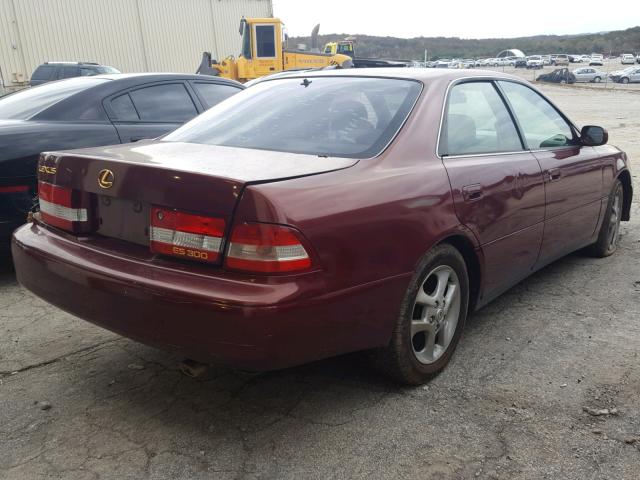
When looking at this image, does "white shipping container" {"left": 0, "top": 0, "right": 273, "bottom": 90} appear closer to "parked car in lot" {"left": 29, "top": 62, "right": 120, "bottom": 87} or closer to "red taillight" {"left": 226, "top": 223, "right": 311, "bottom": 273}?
"parked car in lot" {"left": 29, "top": 62, "right": 120, "bottom": 87}

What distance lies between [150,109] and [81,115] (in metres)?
0.67

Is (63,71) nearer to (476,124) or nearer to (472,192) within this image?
(476,124)

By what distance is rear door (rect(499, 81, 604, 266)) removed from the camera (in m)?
3.74

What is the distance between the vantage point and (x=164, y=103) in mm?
5340

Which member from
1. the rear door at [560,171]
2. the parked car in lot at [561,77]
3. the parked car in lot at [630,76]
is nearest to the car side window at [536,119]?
the rear door at [560,171]

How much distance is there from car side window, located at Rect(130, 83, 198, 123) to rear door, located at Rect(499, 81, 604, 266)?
291 cm

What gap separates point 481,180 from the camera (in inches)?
120

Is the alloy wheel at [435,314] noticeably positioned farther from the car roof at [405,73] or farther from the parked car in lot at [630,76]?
the parked car in lot at [630,76]

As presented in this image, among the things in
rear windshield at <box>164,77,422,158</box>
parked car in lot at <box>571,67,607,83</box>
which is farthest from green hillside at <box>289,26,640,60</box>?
rear windshield at <box>164,77,422,158</box>

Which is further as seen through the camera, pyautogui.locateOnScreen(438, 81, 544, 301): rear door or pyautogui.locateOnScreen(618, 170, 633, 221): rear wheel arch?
pyautogui.locateOnScreen(618, 170, 633, 221): rear wheel arch

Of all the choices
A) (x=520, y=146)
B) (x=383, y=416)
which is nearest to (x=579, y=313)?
(x=520, y=146)

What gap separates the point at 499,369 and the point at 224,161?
67.7 inches

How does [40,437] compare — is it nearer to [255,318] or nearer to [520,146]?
[255,318]

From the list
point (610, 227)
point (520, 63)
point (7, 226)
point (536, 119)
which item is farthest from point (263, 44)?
point (520, 63)
